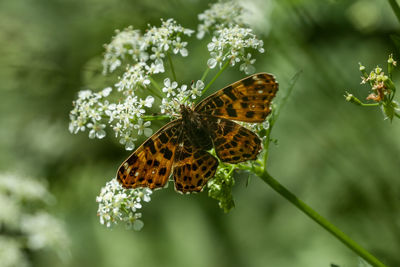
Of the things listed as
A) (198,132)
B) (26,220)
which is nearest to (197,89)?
(198,132)

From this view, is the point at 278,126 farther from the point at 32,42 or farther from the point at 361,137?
the point at 32,42

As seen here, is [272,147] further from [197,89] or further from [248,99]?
[248,99]

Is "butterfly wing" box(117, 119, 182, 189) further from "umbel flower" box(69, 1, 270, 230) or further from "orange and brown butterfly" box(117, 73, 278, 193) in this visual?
"umbel flower" box(69, 1, 270, 230)

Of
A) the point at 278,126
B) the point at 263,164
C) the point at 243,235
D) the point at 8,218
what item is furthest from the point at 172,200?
the point at 263,164

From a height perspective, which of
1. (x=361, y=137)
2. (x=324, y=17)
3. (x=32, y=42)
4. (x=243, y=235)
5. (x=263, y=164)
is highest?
(x=32, y=42)

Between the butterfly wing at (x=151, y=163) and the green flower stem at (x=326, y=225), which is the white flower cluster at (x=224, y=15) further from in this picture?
the green flower stem at (x=326, y=225)

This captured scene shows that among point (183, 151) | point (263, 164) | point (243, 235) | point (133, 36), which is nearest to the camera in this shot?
point (263, 164)
